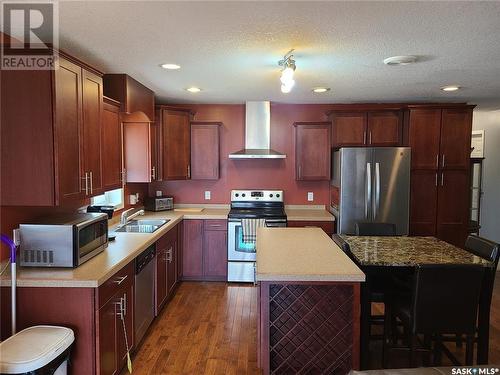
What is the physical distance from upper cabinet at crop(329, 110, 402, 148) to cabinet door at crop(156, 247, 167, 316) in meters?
2.55

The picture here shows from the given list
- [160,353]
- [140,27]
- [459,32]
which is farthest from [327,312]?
[140,27]

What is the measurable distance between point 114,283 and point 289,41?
194 cm

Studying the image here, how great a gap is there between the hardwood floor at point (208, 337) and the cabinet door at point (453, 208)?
0.80 metres

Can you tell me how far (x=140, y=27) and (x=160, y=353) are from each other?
241 centimetres

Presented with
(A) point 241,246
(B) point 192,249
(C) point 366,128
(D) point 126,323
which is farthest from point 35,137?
(C) point 366,128

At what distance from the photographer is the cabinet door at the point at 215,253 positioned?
4574mm

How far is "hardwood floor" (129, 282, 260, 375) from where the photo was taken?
Answer: 276cm

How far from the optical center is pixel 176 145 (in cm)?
461

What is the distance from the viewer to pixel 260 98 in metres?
4.58

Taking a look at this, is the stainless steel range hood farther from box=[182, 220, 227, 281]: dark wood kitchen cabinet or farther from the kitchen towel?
box=[182, 220, 227, 281]: dark wood kitchen cabinet

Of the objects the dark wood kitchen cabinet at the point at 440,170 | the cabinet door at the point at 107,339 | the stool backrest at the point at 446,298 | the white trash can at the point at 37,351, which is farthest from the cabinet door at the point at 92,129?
the dark wood kitchen cabinet at the point at 440,170

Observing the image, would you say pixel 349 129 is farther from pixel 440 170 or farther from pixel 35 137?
pixel 35 137

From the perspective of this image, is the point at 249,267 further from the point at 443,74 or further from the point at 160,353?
the point at 443,74

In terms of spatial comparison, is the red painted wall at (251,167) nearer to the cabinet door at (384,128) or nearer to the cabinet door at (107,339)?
the cabinet door at (384,128)
